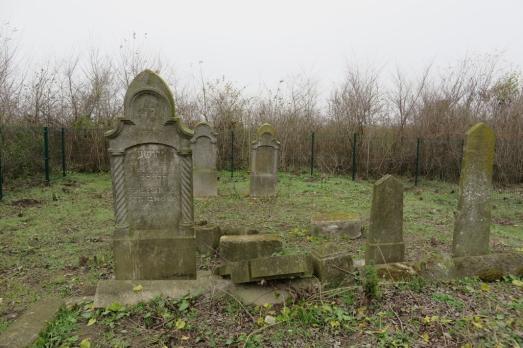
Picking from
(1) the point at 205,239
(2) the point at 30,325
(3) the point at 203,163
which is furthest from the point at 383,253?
(3) the point at 203,163

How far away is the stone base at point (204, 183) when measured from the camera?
11.1 meters

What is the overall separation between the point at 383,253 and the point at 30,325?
14.1ft

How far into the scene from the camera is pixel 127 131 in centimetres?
432

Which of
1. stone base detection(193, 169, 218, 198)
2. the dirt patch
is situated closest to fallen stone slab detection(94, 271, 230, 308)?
stone base detection(193, 169, 218, 198)

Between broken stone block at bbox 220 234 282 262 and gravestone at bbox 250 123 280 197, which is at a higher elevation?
gravestone at bbox 250 123 280 197

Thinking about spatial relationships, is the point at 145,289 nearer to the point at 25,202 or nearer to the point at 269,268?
the point at 269,268

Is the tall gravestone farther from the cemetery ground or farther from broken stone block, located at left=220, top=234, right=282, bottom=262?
the cemetery ground

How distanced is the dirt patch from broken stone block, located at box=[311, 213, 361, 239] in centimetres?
834

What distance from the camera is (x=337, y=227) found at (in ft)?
22.9

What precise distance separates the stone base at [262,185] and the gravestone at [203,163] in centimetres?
132

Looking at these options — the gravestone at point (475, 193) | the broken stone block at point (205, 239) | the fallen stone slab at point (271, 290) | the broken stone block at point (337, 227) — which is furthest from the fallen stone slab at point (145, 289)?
the gravestone at point (475, 193)

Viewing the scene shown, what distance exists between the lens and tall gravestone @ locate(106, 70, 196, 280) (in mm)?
4316

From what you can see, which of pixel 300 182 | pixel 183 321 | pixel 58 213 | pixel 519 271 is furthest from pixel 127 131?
pixel 300 182

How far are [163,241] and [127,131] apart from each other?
153 cm
